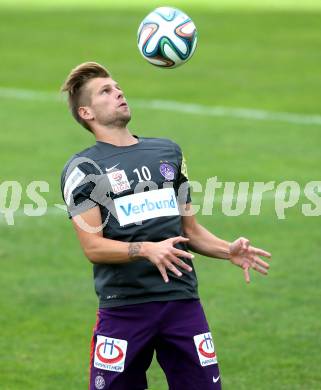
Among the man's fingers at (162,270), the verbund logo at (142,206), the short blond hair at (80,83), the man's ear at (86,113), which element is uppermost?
the short blond hair at (80,83)

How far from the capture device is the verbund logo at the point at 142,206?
299 inches

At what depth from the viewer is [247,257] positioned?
7758 millimetres

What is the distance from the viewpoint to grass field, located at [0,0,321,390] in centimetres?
1028

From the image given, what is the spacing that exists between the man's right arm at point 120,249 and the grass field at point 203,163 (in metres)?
2.40

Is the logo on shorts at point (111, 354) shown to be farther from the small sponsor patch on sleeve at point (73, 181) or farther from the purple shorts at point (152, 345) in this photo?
the small sponsor patch on sleeve at point (73, 181)

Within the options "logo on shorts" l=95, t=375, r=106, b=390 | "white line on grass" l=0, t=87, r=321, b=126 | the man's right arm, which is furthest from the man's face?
"white line on grass" l=0, t=87, r=321, b=126

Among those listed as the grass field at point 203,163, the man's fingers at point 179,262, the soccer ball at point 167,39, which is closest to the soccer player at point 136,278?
the man's fingers at point 179,262

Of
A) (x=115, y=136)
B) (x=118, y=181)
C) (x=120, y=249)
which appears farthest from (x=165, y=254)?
(x=115, y=136)

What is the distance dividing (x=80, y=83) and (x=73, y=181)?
29.0 inches

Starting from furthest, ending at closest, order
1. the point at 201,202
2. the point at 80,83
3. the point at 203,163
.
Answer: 1. the point at 203,163
2. the point at 201,202
3. the point at 80,83

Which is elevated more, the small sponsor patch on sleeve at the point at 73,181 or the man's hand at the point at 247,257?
the small sponsor patch on sleeve at the point at 73,181

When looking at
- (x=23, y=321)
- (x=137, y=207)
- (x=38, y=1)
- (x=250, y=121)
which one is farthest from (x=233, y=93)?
(x=38, y=1)

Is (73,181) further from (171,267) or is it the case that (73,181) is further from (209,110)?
(209,110)

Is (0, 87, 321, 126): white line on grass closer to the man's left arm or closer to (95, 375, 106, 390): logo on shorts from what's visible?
the man's left arm
